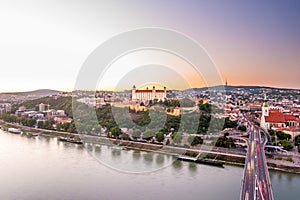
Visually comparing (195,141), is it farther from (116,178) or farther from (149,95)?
(149,95)

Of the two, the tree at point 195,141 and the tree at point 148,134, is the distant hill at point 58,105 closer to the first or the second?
the tree at point 148,134

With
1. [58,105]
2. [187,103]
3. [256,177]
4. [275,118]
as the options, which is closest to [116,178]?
[256,177]

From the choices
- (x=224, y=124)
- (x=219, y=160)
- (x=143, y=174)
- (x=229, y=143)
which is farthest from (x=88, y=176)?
(x=224, y=124)

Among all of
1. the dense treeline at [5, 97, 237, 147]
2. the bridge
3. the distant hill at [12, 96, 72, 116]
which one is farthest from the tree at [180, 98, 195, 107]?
the distant hill at [12, 96, 72, 116]

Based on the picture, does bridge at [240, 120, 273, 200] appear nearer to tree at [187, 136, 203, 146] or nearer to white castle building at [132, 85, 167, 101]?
tree at [187, 136, 203, 146]

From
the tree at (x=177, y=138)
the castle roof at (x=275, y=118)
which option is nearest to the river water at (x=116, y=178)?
the tree at (x=177, y=138)

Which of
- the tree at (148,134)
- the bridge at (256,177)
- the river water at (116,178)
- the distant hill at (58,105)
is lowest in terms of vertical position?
the river water at (116,178)

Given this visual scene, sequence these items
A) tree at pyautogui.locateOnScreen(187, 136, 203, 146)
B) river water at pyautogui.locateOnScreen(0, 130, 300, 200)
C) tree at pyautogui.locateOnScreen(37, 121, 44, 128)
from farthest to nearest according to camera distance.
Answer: tree at pyautogui.locateOnScreen(37, 121, 44, 128)
tree at pyautogui.locateOnScreen(187, 136, 203, 146)
river water at pyautogui.locateOnScreen(0, 130, 300, 200)
